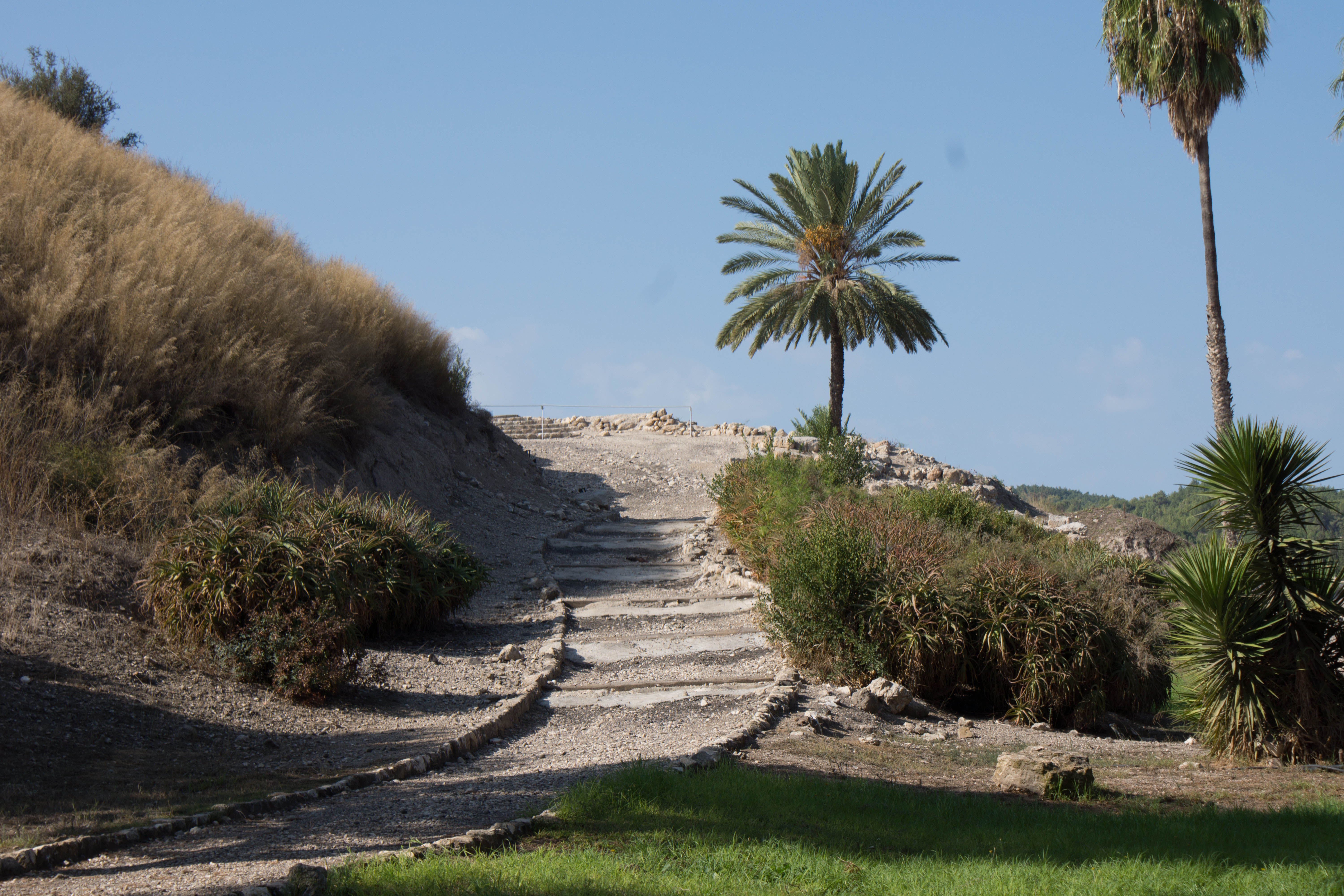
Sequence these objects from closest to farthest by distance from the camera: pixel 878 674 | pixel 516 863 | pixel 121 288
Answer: pixel 516 863, pixel 878 674, pixel 121 288

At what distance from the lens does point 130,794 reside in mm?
5523

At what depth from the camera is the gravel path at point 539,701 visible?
4.66m

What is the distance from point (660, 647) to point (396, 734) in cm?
356

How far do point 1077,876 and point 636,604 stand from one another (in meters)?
8.09

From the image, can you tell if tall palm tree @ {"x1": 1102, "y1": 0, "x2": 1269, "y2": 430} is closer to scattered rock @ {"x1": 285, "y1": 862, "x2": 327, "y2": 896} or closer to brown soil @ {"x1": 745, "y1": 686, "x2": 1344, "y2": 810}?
brown soil @ {"x1": 745, "y1": 686, "x2": 1344, "y2": 810}

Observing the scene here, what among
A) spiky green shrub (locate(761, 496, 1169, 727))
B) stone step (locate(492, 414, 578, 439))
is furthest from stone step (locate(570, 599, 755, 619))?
stone step (locate(492, 414, 578, 439))

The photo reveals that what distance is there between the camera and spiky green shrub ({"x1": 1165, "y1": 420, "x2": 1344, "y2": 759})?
788cm

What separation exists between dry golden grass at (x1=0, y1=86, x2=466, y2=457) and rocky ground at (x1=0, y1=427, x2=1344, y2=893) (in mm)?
2830

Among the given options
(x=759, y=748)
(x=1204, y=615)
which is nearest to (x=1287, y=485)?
(x=1204, y=615)

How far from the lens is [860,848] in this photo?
4750 mm

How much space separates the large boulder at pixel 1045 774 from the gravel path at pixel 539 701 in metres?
2.10

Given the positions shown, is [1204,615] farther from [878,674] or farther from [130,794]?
[130,794]

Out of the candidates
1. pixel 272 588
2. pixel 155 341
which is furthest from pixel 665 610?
pixel 155 341

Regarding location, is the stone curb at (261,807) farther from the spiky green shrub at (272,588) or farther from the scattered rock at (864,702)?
the scattered rock at (864,702)
